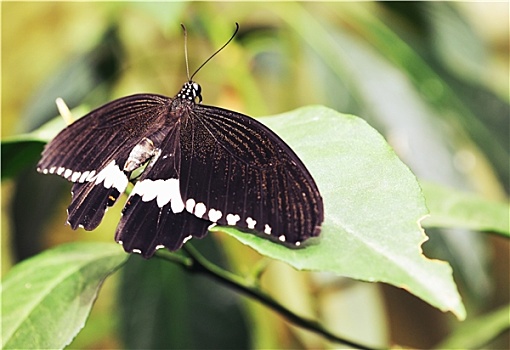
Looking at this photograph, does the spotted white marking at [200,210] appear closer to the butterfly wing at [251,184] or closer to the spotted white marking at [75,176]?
the butterfly wing at [251,184]

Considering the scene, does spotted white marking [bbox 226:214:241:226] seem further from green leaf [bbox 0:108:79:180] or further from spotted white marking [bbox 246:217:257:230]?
green leaf [bbox 0:108:79:180]

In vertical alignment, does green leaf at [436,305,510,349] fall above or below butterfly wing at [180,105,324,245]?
below

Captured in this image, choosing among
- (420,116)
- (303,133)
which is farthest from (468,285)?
(303,133)

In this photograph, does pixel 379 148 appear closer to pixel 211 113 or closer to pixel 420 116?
pixel 211 113

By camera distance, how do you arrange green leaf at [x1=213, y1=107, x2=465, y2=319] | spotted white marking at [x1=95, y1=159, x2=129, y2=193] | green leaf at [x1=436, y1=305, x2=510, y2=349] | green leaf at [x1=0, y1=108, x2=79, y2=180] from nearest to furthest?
green leaf at [x1=213, y1=107, x2=465, y2=319] < spotted white marking at [x1=95, y1=159, x2=129, y2=193] < green leaf at [x1=0, y1=108, x2=79, y2=180] < green leaf at [x1=436, y1=305, x2=510, y2=349]

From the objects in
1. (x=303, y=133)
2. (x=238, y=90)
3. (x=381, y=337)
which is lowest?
(x=381, y=337)

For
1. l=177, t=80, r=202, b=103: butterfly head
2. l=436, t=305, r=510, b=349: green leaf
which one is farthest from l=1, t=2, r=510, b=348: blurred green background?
l=177, t=80, r=202, b=103: butterfly head

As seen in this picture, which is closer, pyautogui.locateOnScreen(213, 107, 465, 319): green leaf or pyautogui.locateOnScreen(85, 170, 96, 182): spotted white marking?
pyautogui.locateOnScreen(213, 107, 465, 319): green leaf

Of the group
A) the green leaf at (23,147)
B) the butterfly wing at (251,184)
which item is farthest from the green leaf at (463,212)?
the green leaf at (23,147)

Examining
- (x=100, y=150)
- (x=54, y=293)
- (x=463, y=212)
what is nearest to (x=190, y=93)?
(x=100, y=150)
